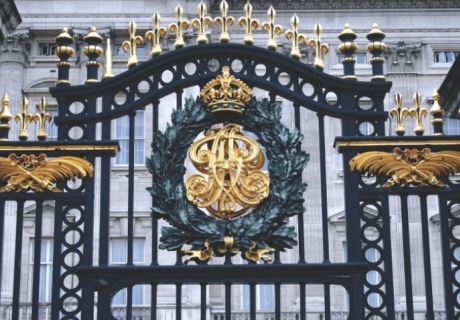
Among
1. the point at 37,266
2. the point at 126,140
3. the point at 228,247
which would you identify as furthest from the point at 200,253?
the point at 126,140

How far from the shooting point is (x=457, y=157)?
15.0m

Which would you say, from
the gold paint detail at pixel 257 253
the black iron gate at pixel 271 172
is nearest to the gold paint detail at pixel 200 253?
the black iron gate at pixel 271 172

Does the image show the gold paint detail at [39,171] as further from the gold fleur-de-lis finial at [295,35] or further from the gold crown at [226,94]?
the gold fleur-de-lis finial at [295,35]

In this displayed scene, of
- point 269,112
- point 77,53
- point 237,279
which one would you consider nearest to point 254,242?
point 237,279

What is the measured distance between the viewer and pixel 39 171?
15086mm

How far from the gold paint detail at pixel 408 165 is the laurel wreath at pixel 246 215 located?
0.78 meters

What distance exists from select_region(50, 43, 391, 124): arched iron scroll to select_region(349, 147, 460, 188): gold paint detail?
0.53 meters

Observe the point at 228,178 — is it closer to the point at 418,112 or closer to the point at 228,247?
the point at 228,247

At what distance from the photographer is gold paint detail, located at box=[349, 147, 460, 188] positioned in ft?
49.1

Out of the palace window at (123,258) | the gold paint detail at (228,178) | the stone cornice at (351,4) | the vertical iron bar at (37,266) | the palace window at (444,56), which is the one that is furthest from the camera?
the palace window at (444,56)

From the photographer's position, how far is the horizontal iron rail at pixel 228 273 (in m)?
14.5

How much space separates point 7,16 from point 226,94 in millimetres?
3490

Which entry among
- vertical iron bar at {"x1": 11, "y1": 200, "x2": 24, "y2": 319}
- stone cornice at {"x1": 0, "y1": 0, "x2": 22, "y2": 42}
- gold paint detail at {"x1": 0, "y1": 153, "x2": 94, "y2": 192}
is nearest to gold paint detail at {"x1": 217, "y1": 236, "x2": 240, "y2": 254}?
gold paint detail at {"x1": 0, "y1": 153, "x2": 94, "y2": 192}

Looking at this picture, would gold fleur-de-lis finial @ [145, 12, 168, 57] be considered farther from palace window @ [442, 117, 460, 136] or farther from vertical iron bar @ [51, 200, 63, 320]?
palace window @ [442, 117, 460, 136]
